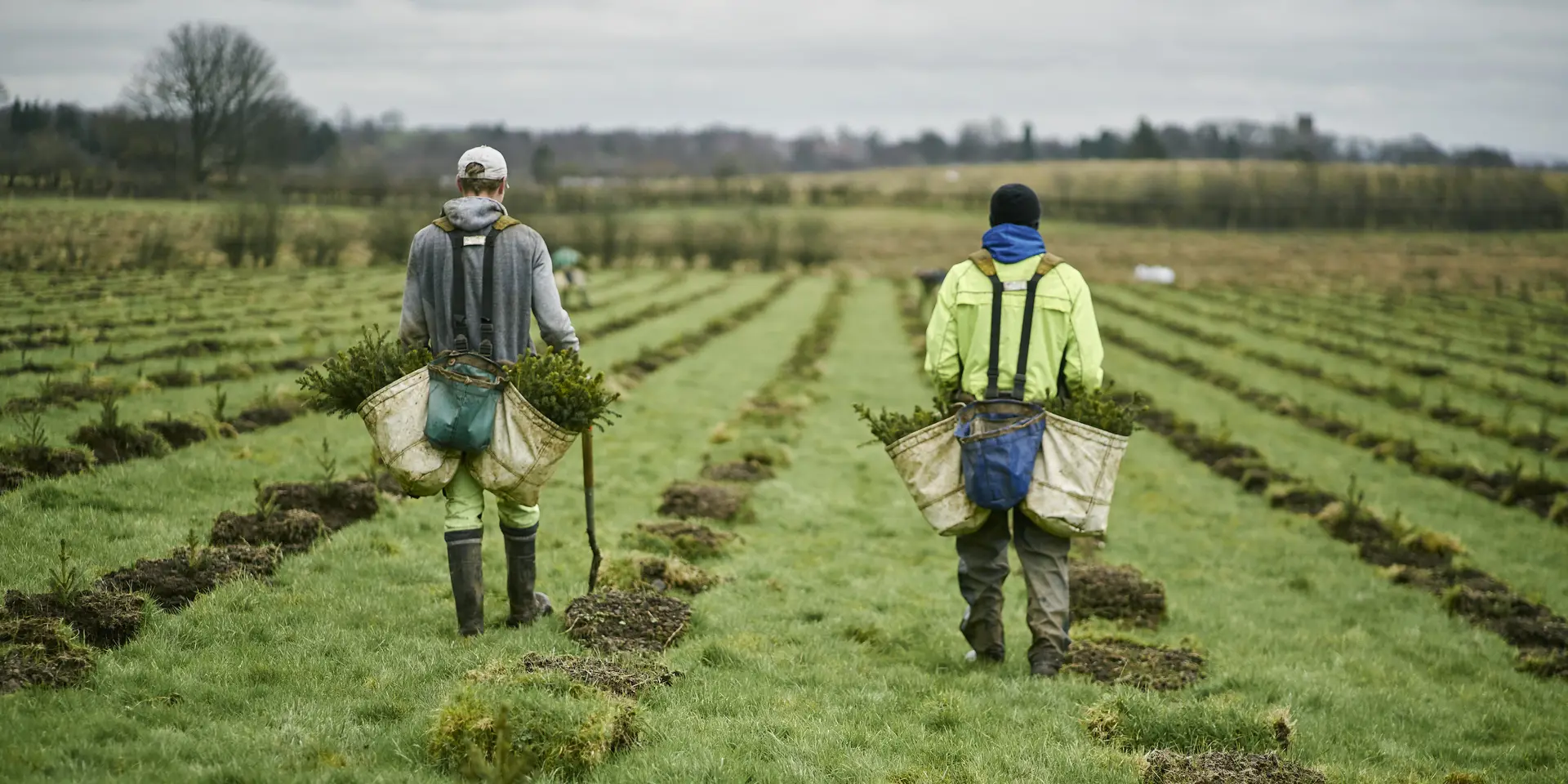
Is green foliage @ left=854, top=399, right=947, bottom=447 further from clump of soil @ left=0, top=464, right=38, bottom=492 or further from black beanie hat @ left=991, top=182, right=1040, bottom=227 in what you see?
clump of soil @ left=0, top=464, right=38, bottom=492

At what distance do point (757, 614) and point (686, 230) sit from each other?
5958cm

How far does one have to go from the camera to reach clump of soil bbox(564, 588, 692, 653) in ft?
22.5

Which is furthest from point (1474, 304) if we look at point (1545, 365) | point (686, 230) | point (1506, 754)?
point (1506, 754)

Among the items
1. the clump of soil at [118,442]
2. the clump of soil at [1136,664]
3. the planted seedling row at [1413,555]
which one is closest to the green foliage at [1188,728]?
the clump of soil at [1136,664]

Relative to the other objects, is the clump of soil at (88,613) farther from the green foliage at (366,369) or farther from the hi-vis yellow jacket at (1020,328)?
the hi-vis yellow jacket at (1020,328)

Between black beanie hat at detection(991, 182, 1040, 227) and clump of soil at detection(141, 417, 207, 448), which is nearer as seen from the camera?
black beanie hat at detection(991, 182, 1040, 227)

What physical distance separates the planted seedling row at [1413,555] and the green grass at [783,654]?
314 millimetres

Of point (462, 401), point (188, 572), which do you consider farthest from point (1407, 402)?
point (188, 572)

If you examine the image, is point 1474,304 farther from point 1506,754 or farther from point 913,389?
point 1506,754

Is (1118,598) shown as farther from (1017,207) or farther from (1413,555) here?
(1413,555)

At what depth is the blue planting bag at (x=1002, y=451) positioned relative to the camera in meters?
6.80

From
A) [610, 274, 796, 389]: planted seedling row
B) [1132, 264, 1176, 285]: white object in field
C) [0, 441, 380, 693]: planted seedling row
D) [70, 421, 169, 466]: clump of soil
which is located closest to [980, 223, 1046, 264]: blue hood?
[0, 441, 380, 693]: planted seedling row

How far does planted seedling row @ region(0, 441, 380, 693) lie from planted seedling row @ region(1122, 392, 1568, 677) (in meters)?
7.70

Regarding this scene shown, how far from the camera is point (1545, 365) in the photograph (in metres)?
31.5
